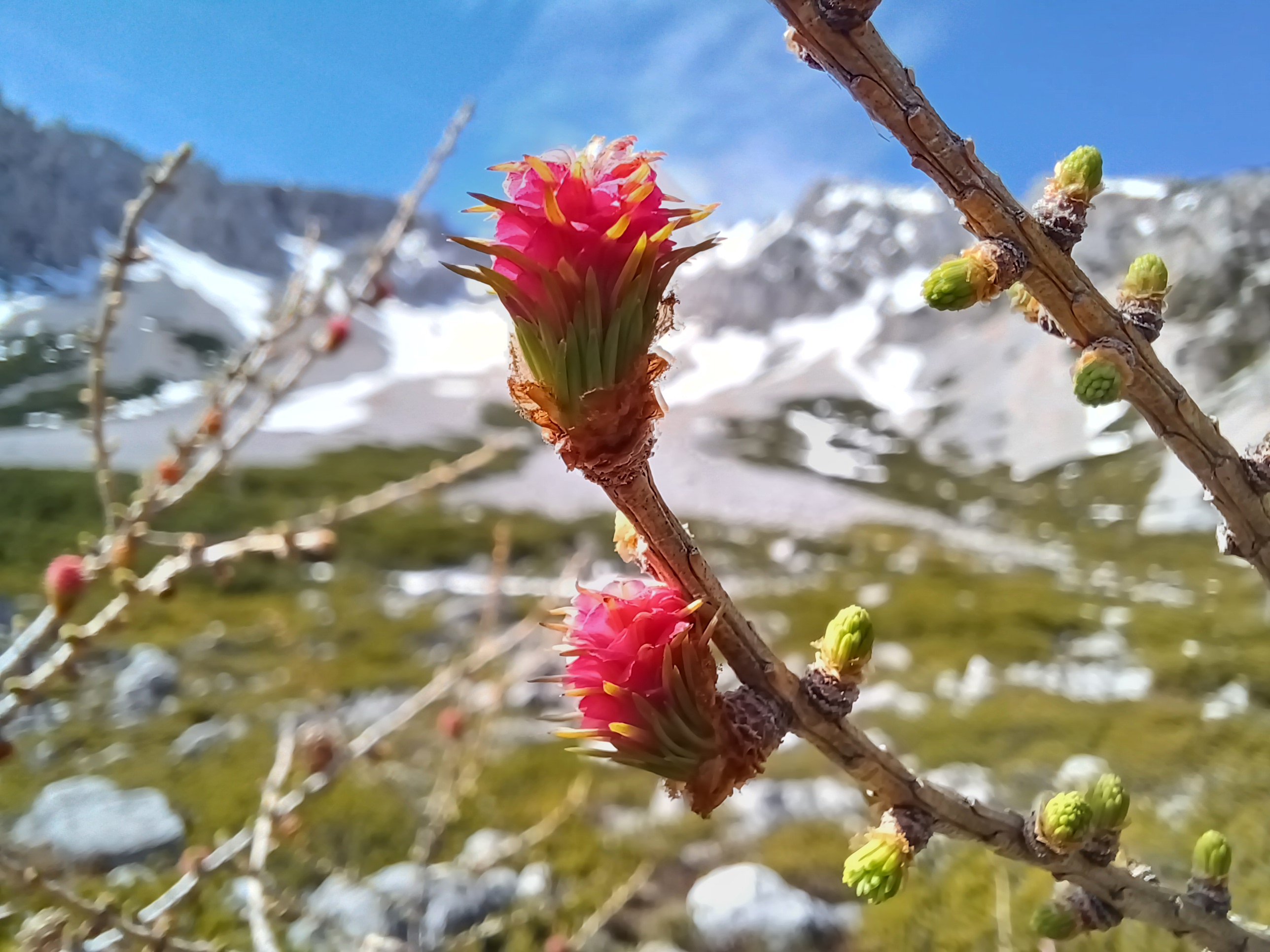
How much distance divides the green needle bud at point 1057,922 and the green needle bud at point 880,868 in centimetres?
26

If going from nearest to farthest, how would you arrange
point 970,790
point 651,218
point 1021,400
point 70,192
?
point 651,218 < point 970,790 < point 70,192 < point 1021,400

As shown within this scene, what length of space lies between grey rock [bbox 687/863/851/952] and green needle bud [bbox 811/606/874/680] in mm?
5261

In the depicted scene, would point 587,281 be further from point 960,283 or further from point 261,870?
point 261,870

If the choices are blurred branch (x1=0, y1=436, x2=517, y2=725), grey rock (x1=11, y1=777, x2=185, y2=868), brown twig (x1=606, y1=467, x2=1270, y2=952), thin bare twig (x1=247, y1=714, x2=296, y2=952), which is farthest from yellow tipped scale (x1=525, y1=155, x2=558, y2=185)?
grey rock (x1=11, y1=777, x2=185, y2=868)

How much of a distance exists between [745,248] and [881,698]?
87604mm

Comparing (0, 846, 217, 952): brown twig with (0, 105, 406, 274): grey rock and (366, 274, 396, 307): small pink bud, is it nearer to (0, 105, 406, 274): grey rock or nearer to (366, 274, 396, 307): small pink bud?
(366, 274, 396, 307): small pink bud

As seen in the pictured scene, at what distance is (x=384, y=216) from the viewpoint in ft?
258

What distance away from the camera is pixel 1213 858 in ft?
2.85

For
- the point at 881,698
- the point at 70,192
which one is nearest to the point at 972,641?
the point at 881,698

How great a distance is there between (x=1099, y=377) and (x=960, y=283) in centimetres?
18

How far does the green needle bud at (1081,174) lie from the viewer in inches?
29.3

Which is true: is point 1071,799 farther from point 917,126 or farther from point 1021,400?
point 1021,400

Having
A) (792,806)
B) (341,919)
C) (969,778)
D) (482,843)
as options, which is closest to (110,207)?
(482,843)

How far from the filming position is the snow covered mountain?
29422 millimetres
